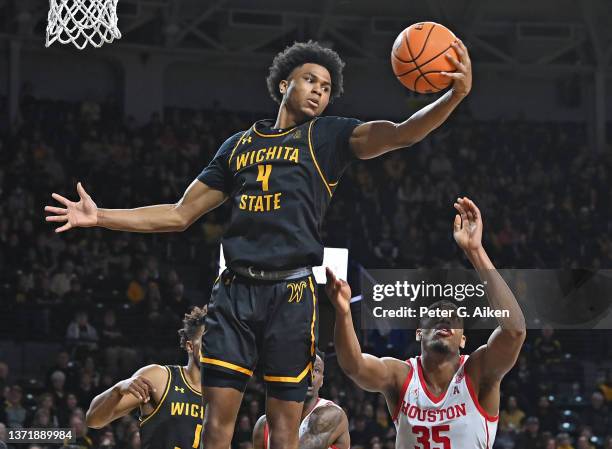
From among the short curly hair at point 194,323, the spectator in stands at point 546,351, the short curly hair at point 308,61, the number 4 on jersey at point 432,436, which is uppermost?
the short curly hair at point 308,61

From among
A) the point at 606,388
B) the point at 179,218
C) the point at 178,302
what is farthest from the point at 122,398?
the point at 606,388

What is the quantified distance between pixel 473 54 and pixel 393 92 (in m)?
1.90

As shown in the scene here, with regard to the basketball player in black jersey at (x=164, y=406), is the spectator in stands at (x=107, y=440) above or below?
below

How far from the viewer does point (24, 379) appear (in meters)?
13.5

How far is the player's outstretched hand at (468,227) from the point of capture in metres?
4.70

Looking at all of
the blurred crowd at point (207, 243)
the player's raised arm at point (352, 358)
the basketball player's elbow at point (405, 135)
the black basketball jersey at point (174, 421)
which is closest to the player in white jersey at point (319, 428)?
the black basketball jersey at point (174, 421)

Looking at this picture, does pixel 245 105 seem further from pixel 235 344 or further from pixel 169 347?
pixel 235 344

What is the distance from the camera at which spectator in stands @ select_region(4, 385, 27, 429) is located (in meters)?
11.3

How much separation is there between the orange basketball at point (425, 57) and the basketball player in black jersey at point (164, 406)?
226cm

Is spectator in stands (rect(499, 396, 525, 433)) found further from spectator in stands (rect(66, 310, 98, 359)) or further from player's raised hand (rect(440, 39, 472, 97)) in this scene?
player's raised hand (rect(440, 39, 472, 97))

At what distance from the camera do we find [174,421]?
6.09 metres

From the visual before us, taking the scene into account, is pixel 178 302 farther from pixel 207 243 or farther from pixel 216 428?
pixel 216 428

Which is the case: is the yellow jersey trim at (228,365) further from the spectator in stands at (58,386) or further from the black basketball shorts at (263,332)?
the spectator in stands at (58,386)

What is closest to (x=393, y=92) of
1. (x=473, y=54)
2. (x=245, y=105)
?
(x=473, y=54)
